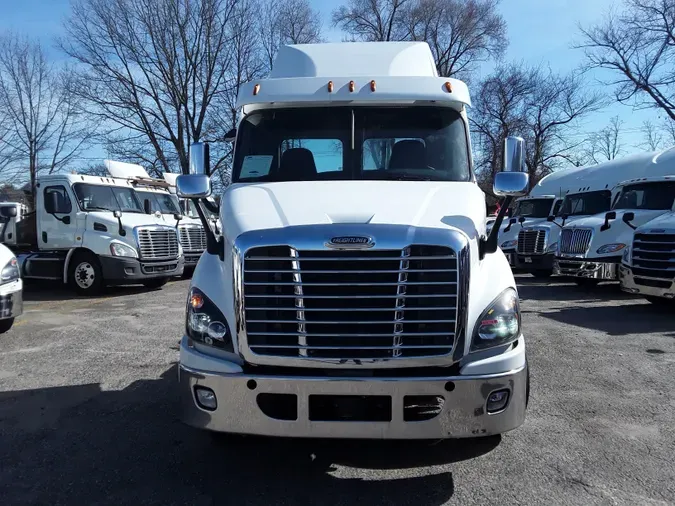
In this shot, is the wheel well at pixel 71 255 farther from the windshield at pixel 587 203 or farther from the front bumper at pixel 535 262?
the windshield at pixel 587 203

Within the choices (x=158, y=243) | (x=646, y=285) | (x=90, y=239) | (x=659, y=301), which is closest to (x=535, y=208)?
(x=659, y=301)

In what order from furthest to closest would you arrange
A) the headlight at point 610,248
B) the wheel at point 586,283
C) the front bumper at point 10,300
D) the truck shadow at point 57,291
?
1. the wheel at point 586,283
2. the truck shadow at point 57,291
3. the headlight at point 610,248
4. the front bumper at point 10,300

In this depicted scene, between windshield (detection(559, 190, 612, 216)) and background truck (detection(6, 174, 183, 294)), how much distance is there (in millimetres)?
10646

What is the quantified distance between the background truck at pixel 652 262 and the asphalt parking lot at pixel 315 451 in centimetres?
274

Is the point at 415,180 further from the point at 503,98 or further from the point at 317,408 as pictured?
the point at 503,98

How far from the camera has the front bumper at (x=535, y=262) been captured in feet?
49.5

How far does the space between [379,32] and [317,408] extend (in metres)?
33.0

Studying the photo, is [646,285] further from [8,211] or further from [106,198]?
[8,211]

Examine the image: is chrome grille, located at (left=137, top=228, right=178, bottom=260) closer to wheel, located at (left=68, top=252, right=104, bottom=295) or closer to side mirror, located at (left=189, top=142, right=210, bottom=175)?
wheel, located at (left=68, top=252, right=104, bottom=295)

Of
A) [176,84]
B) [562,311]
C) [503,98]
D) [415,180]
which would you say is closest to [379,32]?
[503,98]

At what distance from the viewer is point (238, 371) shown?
321cm

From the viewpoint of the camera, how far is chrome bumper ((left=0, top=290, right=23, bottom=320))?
735 cm

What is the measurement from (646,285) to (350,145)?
718 centimetres

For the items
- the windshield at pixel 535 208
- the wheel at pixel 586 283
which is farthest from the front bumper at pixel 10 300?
the windshield at pixel 535 208
